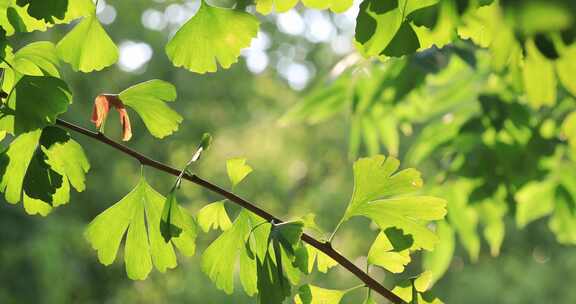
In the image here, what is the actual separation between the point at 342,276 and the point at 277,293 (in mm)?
5054

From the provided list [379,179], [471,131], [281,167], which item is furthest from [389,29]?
[281,167]

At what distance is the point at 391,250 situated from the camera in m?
0.51

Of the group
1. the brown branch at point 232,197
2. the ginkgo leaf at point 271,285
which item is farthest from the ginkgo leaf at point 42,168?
the ginkgo leaf at point 271,285

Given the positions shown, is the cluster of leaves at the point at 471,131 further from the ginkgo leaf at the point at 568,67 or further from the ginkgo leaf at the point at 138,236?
the ginkgo leaf at the point at 568,67

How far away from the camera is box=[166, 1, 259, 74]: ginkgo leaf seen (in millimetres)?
486

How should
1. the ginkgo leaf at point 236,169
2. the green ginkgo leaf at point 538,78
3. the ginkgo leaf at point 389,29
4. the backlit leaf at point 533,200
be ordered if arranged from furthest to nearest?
the backlit leaf at point 533,200, the ginkgo leaf at point 236,169, the ginkgo leaf at point 389,29, the green ginkgo leaf at point 538,78

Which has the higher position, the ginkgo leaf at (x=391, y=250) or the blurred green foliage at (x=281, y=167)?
the ginkgo leaf at (x=391, y=250)

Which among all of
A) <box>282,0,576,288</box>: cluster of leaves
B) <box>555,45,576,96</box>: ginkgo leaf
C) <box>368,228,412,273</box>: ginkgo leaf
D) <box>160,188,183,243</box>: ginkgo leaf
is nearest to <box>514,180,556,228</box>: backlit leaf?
<box>282,0,576,288</box>: cluster of leaves

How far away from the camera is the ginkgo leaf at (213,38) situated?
486 mm

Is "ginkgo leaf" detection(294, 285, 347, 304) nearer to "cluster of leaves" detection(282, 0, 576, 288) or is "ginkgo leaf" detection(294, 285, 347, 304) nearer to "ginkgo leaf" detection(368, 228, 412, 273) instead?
"ginkgo leaf" detection(368, 228, 412, 273)

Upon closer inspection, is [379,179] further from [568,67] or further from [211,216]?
[568,67]

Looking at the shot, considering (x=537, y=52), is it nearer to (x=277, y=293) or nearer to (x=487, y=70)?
(x=277, y=293)

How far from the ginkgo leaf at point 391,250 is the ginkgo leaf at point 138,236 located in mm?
117

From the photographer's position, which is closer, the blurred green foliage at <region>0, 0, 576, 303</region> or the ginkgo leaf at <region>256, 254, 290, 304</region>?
the ginkgo leaf at <region>256, 254, 290, 304</region>
